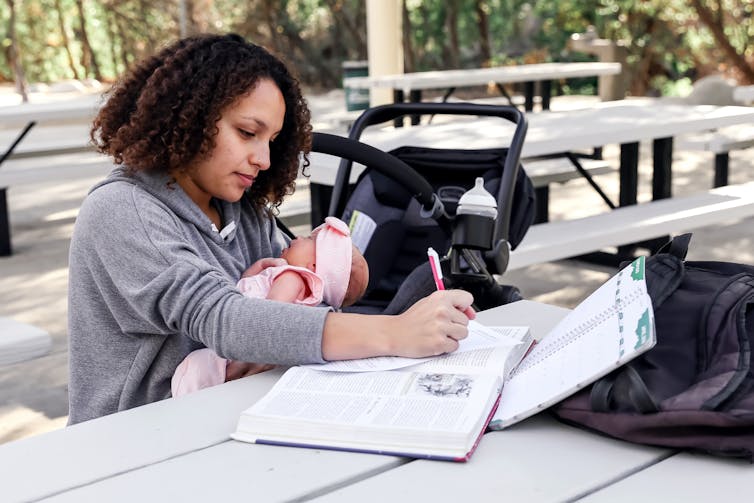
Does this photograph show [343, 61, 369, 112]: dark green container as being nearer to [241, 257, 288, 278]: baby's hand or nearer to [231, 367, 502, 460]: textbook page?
[241, 257, 288, 278]: baby's hand

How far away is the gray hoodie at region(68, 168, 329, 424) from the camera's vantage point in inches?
54.4

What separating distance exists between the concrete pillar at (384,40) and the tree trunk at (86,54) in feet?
27.0

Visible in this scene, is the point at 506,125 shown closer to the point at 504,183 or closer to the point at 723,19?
the point at 504,183

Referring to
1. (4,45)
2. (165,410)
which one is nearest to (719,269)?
(165,410)

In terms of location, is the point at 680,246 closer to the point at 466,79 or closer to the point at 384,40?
the point at 466,79

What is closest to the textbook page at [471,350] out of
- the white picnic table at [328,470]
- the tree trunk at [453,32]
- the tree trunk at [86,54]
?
the white picnic table at [328,470]

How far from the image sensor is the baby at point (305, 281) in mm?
1520

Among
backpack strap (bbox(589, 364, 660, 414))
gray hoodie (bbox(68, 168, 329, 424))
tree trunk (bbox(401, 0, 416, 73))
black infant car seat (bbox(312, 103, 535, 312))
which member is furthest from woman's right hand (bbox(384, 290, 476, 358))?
tree trunk (bbox(401, 0, 416, 73))

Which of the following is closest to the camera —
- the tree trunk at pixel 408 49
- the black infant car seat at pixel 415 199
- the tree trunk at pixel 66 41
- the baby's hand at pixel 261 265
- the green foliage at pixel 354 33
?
the baby's hand at pixel 261 265

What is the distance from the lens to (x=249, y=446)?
3.76ft

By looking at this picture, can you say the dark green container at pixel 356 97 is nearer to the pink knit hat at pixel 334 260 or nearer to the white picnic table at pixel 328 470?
the pink knit hat at pixel 334 260

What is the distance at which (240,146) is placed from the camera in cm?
158

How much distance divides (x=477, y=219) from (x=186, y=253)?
1.85 feet

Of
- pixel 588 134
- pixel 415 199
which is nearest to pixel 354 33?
pixel 588 134
